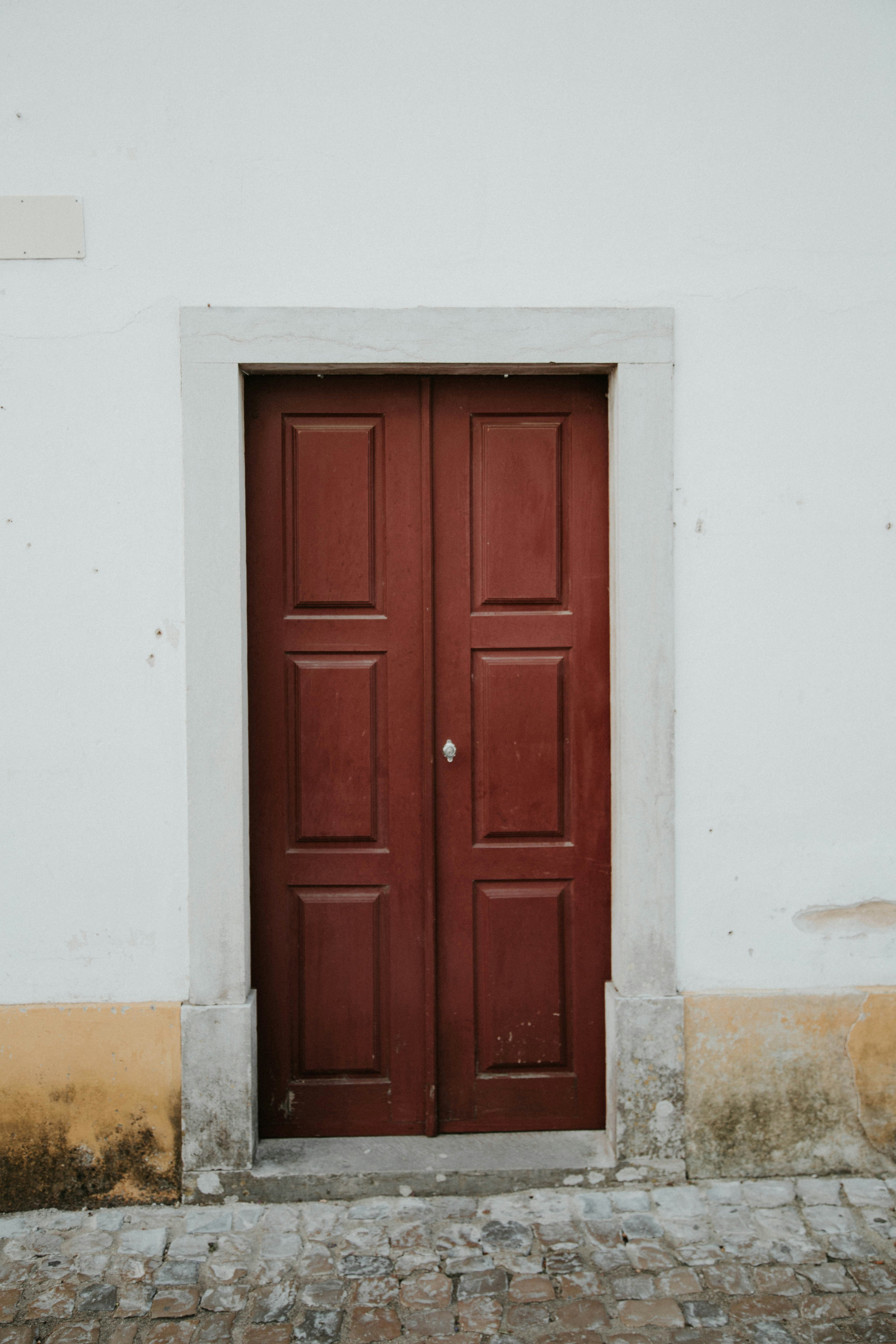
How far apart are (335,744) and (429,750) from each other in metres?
0.33

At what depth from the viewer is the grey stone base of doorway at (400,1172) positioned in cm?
303

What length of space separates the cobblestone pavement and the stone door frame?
0.78 ft

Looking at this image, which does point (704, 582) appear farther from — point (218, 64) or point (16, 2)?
point (16, 2)

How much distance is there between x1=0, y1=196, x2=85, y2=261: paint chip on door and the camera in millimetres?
2961

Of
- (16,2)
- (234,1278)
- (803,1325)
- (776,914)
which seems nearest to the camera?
(803,1325)

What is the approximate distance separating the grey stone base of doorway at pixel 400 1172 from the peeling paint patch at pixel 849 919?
917 mm

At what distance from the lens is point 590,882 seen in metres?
3.28

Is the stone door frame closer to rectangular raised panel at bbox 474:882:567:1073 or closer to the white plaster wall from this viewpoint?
the white plaster wall

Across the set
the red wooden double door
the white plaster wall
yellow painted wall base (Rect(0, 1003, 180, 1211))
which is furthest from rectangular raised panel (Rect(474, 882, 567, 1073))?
Result: yellow painted wall base (Rect(0, 1003, 180, 1211))

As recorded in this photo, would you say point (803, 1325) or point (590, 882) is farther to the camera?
point (590, 882)

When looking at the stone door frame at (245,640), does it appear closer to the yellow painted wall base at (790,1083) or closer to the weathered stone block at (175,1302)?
the yellow painted wall base at (790,1083)

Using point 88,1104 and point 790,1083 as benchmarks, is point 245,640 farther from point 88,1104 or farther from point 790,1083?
point 790,1083

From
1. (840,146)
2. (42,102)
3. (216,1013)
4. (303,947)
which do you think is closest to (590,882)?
(303,947)

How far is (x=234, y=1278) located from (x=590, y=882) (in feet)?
5.31
